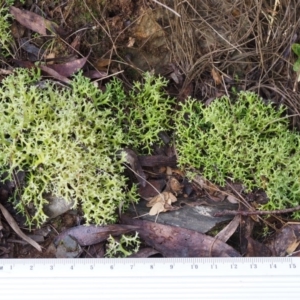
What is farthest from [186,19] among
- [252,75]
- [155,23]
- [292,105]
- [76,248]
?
[76,248]

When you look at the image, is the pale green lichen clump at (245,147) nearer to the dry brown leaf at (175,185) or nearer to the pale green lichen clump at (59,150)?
the dry brown leaf at (175,185)

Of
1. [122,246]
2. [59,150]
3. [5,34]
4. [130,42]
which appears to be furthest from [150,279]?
[5,34]

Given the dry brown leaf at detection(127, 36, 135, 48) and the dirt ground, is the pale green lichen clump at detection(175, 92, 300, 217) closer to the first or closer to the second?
the dirt ground

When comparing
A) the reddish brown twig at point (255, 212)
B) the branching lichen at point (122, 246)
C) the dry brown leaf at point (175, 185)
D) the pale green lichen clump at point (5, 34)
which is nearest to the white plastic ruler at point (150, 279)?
the branching lichen at point (122, 246)

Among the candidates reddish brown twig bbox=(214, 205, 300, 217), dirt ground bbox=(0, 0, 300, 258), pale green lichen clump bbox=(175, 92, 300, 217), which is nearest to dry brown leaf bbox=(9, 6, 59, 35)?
dirt ground bbox=(0, 0, 300, 258)

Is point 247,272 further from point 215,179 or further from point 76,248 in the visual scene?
point 76,248
